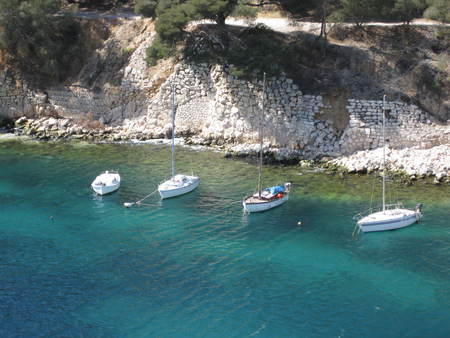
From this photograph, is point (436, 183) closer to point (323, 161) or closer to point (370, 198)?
point (370, 198)

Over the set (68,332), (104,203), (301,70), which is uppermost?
(301,70)

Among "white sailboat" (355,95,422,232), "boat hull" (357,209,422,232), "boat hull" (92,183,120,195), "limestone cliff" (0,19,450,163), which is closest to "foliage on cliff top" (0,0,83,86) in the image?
"limestone cliff" (0,19,450,163)

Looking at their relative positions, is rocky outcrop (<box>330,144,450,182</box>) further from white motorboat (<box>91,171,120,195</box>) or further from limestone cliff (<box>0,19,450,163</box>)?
white motorboat (<box>91,171,120,195</box>)

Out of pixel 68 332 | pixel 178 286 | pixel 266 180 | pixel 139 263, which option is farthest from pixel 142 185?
pixel 68 332

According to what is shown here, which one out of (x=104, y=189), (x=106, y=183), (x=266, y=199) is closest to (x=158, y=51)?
(x=106, y=183)

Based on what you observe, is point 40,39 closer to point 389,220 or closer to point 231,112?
point 231,112
